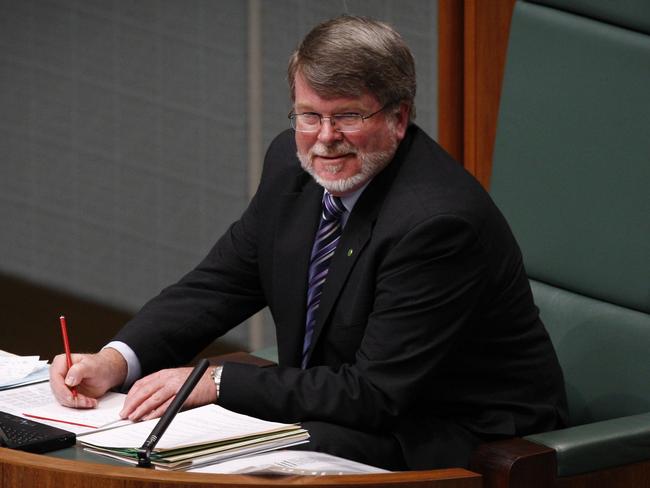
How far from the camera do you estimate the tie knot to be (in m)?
2.58

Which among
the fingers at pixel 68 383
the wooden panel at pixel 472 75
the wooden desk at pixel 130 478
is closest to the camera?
the wooden desk at pixel 130 478

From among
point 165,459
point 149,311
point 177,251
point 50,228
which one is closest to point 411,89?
point 149,311

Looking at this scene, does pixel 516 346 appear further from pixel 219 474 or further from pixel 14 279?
pixel 14 279

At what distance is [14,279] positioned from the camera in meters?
5.50

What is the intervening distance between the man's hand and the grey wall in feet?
6.35

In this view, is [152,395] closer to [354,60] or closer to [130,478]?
[130,478]

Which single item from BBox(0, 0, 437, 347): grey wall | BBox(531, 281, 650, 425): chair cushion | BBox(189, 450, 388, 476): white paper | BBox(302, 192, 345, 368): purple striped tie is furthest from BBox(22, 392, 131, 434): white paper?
Result: BBox(0, 0, 437, 347): grey wall

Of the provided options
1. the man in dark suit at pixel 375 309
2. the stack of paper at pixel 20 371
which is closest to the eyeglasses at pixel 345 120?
the man in dark suit at pixel 375 309

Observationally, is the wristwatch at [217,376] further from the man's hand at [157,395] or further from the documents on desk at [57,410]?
the documents on desk at [57,410]

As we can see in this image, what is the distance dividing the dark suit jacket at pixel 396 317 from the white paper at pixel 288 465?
24 centimetres

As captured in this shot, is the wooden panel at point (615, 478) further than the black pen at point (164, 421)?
Yes

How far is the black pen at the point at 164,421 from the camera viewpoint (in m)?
2.00

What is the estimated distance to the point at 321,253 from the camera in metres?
2.59

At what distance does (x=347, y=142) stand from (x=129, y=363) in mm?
576
